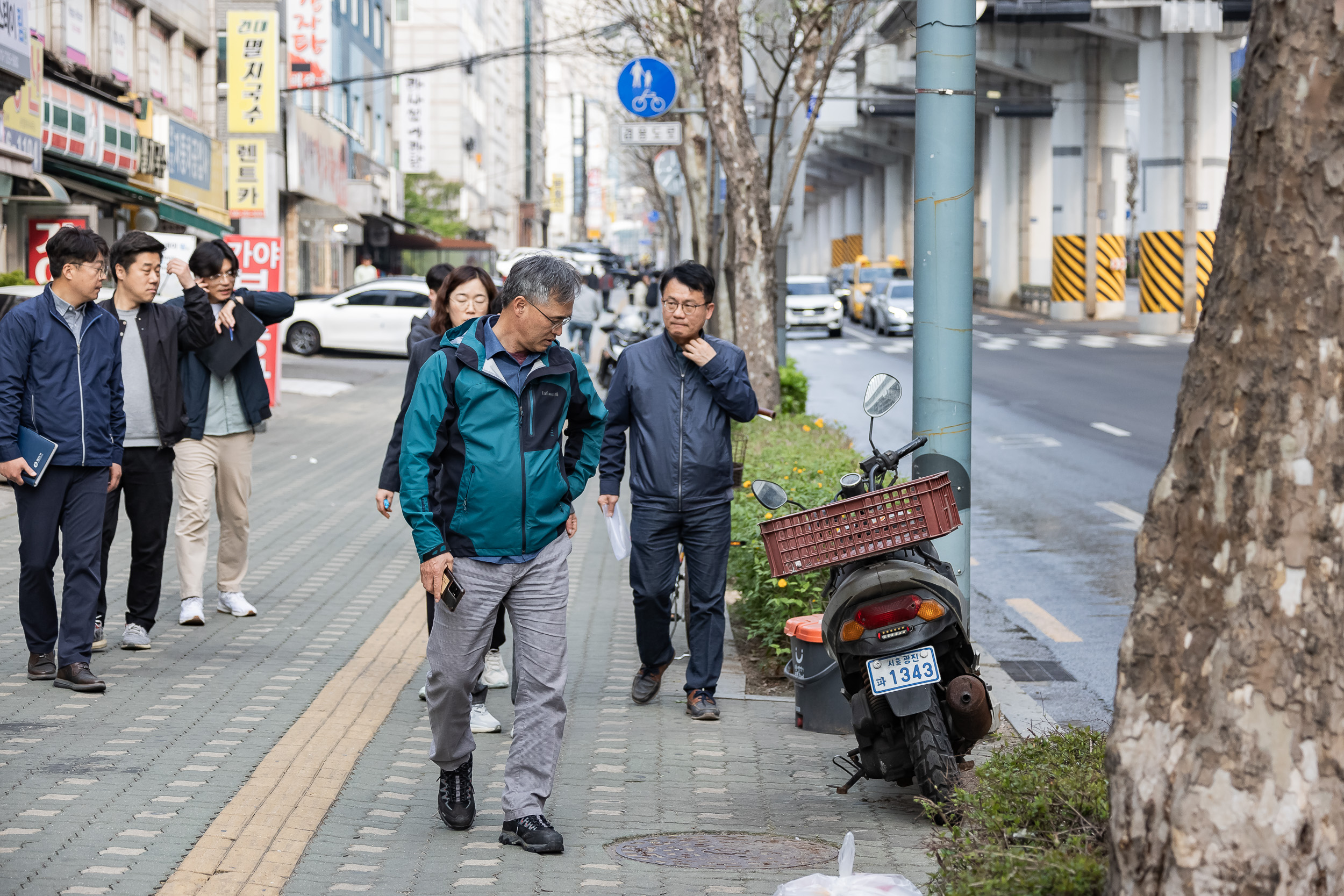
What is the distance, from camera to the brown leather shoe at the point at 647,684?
6.75 m

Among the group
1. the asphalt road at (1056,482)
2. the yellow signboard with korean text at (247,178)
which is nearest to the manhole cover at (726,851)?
the asphalt road at (1056,482)

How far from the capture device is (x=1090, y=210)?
51750 millimetres

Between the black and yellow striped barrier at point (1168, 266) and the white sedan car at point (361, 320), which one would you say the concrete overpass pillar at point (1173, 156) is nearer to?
the black and yellow striped barrier at point (1168, 266)

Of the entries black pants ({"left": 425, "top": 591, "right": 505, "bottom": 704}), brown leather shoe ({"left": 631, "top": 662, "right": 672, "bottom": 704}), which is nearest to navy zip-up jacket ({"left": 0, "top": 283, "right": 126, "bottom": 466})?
black pants ({"left": 425, "top": 591, "right": 505, "bottom": 704})

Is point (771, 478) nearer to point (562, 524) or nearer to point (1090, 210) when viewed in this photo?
point (562, 524)

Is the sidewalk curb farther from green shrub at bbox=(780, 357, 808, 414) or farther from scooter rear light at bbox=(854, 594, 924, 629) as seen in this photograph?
green shrub at bbox=(780, 357, 808, 414)

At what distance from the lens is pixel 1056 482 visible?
1507cm

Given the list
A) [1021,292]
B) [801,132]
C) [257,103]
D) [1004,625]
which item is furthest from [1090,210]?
[1004,625]

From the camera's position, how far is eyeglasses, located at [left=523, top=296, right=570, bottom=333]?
4.70m

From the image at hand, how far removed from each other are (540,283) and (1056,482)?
11.2 meters

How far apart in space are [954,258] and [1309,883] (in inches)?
144

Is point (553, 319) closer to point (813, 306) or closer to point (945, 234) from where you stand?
point (945, 234)

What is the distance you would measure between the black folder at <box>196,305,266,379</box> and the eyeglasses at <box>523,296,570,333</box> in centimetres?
346

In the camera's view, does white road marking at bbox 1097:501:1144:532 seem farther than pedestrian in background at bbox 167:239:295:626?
Yes
